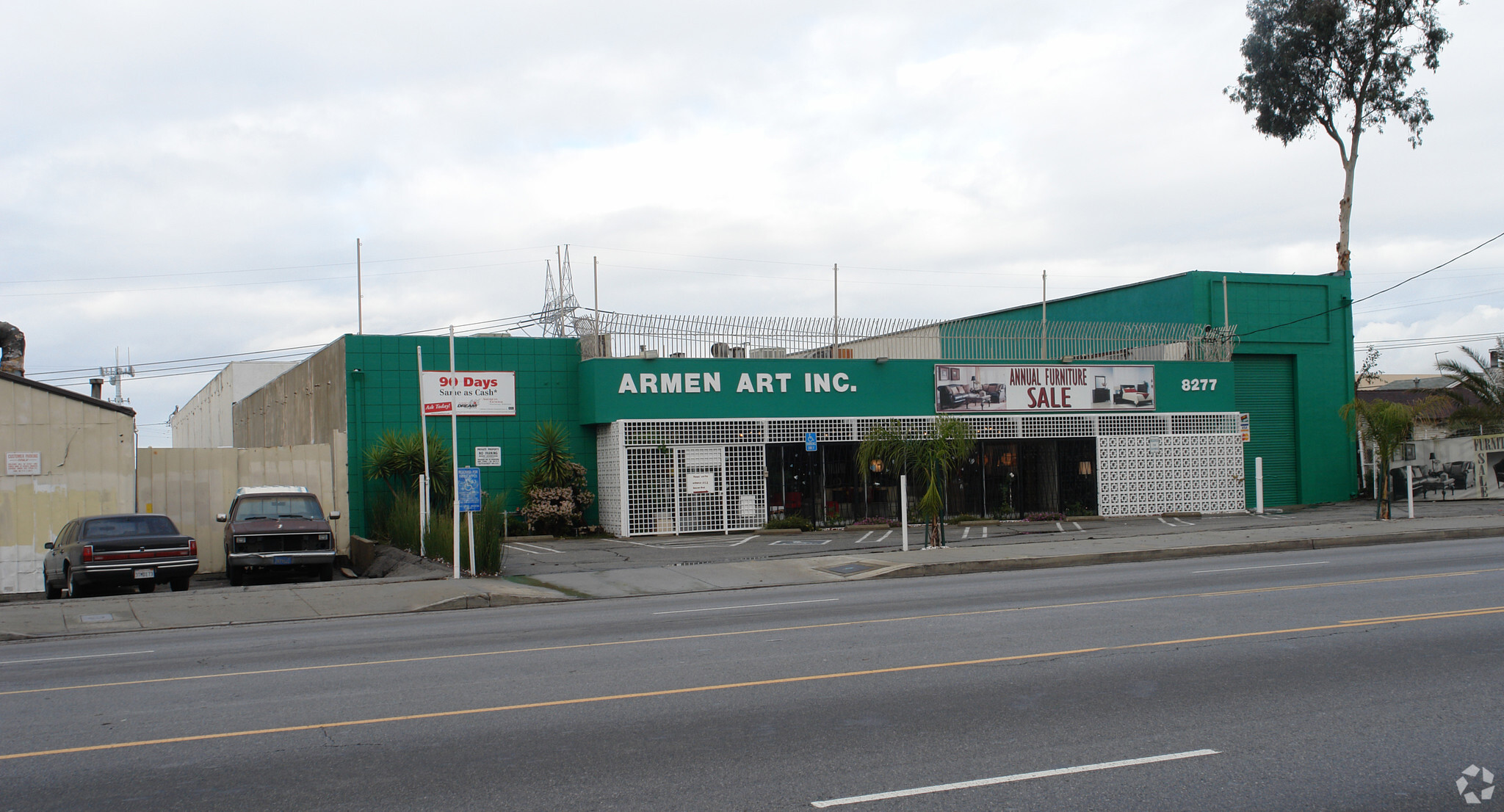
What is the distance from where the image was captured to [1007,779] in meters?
5.61

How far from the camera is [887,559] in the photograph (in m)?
19.1

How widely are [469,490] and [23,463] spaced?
7982 millimetres

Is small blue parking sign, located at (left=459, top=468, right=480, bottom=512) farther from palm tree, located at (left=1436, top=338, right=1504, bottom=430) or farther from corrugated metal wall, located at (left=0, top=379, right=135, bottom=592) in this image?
palm tree, located at (left=1436, top=338, right=1504, bottom=430)

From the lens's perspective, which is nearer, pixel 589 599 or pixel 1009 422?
pixel 589 599

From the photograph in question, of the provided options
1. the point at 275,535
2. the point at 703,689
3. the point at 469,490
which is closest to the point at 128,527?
the point at 275,535

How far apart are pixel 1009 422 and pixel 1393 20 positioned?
70.2 feet

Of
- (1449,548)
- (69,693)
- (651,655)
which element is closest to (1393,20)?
(1449,548)

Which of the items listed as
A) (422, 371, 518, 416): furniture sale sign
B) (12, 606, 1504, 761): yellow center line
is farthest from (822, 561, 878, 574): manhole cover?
(422, 371, 518, 416): furniture sale sign

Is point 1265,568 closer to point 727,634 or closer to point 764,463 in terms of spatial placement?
point 727,634

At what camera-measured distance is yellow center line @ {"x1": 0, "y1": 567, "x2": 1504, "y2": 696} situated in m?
9.27

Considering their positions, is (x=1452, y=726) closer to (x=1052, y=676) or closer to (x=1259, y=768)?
(x=1259, y=768)

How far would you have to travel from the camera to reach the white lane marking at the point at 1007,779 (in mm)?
5332

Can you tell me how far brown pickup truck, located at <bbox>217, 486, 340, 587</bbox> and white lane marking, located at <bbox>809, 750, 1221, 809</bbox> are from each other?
15952 mm

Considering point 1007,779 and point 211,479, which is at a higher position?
point 211,479
